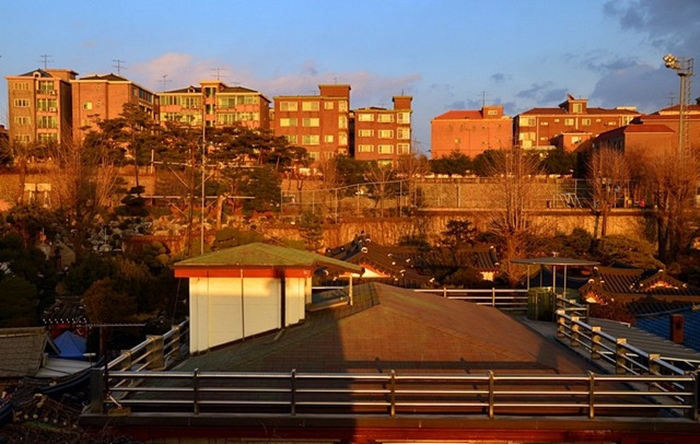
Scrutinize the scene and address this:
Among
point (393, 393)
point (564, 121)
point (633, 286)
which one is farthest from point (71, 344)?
point (564, 121)

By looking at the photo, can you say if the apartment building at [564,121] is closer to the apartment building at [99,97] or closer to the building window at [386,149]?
the building window at [386,149]

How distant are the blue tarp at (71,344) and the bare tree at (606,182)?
29848 millimetres

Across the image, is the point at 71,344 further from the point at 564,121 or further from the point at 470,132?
the point at 564,121

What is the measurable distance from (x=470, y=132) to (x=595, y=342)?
5196cm

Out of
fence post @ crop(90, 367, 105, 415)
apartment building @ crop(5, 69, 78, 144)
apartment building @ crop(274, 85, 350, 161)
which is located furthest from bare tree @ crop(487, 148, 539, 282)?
apartment building @ crop(5, 69, 78, 144)

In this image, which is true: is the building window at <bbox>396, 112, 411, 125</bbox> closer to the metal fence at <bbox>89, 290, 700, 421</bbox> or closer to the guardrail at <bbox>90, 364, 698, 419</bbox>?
the metal fence at <bbox>89, 290, 700, 421</bbox>

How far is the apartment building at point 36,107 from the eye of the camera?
5078 cm

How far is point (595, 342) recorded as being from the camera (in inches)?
298

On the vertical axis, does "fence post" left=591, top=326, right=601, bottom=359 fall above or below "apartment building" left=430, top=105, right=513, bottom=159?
below

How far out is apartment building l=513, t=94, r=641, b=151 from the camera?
196 ft

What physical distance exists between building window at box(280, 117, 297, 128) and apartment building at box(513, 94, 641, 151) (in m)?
22.3

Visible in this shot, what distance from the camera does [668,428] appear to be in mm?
5566

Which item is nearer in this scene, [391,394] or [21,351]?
[391,394]

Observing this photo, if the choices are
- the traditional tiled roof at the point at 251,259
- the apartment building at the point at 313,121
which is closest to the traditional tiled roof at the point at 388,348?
the traditional tiled roof at the point at 251,259
